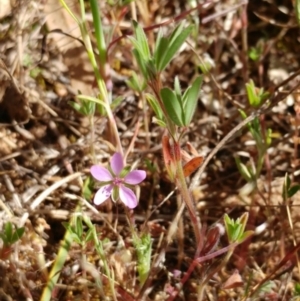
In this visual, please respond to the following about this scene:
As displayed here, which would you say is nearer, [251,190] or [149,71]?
[149,71]

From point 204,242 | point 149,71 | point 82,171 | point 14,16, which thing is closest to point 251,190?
point 204,242

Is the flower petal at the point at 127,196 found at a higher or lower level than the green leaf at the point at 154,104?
lower

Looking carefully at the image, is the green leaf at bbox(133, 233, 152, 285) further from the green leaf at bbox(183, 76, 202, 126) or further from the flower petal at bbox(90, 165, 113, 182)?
the green leaf at bbox(183, 76, 202, 126)

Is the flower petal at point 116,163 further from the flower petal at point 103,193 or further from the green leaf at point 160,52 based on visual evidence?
the green leaf at point 160,52

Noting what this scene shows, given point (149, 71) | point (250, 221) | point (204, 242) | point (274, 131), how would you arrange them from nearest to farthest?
point (149, 71) < point (204, 242) < point (250, 221) < point (274, 131)

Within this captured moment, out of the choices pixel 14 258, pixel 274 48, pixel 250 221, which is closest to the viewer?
pixel 14 258

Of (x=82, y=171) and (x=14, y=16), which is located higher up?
(x=14, y=16)

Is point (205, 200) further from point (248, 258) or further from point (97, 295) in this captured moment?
point (97, 295)

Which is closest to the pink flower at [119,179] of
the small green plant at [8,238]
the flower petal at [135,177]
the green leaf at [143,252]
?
the flower petal at [135,177]
